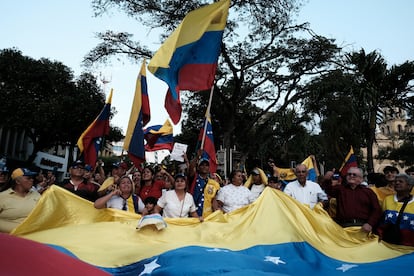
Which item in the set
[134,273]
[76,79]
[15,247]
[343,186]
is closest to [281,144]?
[76,79]

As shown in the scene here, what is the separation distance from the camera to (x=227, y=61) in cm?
1795

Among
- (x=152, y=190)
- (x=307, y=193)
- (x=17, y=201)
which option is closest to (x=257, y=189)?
(x=307, y=193)

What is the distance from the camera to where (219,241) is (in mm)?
4805

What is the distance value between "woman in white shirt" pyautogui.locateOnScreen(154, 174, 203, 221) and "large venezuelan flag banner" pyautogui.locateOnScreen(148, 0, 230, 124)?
3.59 feet

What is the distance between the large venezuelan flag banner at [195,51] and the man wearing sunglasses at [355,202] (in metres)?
2.67

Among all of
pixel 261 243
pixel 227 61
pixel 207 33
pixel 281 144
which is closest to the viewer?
pixel 261 243

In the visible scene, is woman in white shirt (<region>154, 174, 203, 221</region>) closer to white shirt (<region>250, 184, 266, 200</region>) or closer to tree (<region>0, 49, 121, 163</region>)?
white shirt (<region>250, 184, 266, 200</region>)

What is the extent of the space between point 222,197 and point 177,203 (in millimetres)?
902

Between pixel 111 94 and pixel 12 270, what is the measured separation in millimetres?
7666

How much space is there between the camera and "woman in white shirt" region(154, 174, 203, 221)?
18.3ft

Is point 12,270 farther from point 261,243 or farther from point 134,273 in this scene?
point 261,243

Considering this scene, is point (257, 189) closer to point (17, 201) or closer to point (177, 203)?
point (177, 203)

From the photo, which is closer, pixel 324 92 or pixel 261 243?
pixel 261 243

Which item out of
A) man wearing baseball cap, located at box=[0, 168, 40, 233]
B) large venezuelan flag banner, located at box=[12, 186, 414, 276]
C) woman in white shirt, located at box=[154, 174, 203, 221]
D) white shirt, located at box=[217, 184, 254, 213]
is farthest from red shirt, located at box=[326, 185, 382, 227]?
man wearing baseball cap, located at box=[0, 168, 40, 233]
